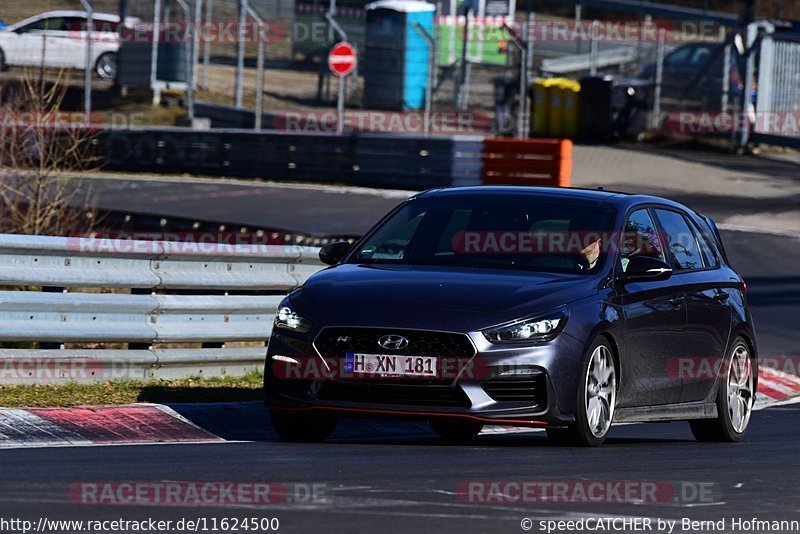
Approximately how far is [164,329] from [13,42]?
28.0 m

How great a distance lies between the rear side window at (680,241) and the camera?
998cm

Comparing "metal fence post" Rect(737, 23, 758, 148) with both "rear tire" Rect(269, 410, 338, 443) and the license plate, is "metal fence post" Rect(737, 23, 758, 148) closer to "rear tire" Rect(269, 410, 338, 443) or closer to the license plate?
"rear tire" Rect(269, 410, 338, 443)

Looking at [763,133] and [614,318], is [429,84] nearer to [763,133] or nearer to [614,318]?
[763,133]

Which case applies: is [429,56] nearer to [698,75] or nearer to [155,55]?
[698,75]

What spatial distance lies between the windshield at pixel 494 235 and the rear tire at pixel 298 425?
1.05 metres

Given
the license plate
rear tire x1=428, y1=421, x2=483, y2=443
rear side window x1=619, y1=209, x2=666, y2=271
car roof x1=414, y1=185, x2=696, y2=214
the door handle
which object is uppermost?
car roof x1=414, y1=185, x2=696, y2=214

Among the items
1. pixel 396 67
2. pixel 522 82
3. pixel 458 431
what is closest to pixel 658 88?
pixel 396 67

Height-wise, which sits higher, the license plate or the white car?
the white car

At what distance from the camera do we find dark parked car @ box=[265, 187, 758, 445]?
8211mm

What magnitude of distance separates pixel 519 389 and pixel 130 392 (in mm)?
3008

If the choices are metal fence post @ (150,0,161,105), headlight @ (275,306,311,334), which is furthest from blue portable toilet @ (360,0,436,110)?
headlight @ (275,306,311,334)

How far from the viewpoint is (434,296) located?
8.35 metres

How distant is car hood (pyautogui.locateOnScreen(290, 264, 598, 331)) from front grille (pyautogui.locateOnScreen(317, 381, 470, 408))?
328 mm

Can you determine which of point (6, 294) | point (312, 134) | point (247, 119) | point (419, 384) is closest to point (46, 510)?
point (419, 384)
